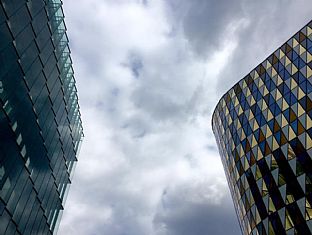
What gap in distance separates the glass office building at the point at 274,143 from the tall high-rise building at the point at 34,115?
841 inches

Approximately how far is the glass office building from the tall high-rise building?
2135 centimetres

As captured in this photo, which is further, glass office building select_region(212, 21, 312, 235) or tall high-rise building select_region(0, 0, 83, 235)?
glass office building select_region(212, 21, 312, 235)

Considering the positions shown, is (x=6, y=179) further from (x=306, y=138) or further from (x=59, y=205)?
(x=306, y=138)

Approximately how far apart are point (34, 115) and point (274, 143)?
985 inches

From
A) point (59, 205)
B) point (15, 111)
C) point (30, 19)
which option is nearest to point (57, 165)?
point (59, 205)

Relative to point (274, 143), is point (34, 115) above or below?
below

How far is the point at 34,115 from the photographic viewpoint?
2428 centimetres

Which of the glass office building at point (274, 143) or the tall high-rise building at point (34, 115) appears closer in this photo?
the tall high-rise building at point (34, 115)

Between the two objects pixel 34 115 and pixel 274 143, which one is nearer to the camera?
pixel 34 115

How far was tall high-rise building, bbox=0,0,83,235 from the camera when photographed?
19906mm

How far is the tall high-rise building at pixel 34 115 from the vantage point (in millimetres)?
19906

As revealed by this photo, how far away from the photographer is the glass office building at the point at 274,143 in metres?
31.2

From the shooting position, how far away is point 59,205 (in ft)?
102

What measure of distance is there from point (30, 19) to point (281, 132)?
88.4 feet
